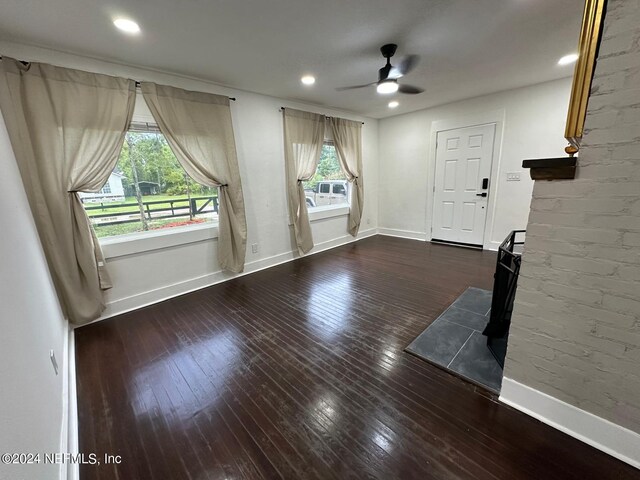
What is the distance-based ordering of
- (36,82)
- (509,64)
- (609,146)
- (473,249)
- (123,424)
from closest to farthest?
(609,146) → (123,424) → (36,82) → (509,64) → (473,249)

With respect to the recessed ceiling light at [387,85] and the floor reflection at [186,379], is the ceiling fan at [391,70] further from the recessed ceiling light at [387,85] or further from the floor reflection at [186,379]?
the floor reflection at [186,379]

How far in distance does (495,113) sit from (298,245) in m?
3.89

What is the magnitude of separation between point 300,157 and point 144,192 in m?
2.28

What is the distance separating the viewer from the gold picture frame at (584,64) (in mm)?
1064

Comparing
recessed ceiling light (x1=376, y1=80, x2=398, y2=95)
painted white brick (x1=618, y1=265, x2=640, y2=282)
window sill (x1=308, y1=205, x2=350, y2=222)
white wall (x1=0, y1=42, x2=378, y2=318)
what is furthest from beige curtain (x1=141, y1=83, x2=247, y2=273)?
painted white brick (x1=618, y1=265, x2=640, y2=282)

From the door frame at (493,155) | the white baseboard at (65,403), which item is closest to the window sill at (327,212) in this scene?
the door frame at (493,155)

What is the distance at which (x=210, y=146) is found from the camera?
3.21m

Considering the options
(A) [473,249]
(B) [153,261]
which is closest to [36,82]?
(B) [153,261]

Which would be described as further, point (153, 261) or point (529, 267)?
point (153, 261)

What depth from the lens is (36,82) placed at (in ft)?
7.08

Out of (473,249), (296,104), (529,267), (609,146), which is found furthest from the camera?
(473,249)

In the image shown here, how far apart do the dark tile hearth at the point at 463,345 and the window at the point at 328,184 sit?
3111 millimetres

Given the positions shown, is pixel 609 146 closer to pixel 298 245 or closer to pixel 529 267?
pixel 529 267

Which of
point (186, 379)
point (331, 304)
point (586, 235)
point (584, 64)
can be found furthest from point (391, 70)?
point (186, 379)
